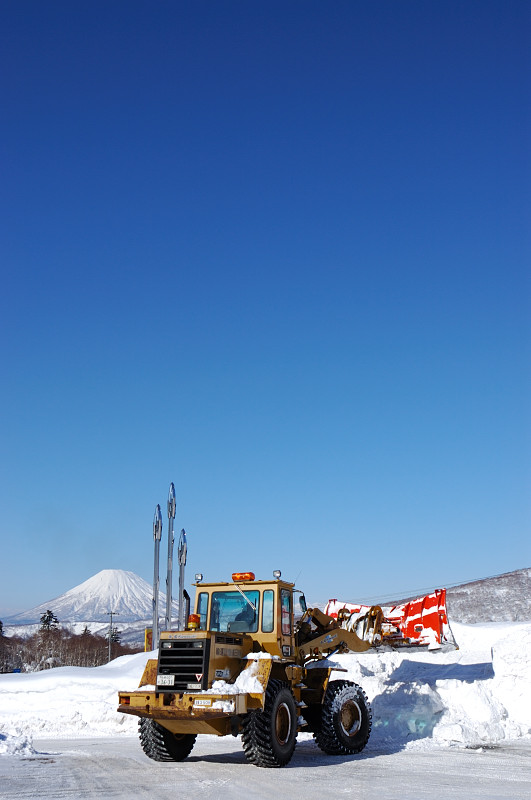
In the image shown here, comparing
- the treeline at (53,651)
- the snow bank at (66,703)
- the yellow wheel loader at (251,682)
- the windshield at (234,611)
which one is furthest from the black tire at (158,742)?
the treeline at (53,651)

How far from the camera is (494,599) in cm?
7775

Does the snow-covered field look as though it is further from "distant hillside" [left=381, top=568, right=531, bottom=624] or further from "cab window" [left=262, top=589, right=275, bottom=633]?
"distant hillside" [left=381, top=568, right=531, bottom=624]

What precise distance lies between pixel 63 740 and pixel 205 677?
7.14 meters

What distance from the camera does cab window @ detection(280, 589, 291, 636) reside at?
13.8 m

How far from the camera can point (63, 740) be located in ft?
57.7

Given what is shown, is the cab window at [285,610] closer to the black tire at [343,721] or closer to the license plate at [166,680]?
the black tire at [343,721]

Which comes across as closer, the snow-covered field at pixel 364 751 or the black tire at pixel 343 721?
the snow-covered field at pixel 364 751

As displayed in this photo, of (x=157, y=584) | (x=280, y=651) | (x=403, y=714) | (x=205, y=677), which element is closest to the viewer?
(x=205, y=677)

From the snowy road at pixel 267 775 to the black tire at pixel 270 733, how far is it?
0.21m

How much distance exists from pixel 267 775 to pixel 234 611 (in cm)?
312

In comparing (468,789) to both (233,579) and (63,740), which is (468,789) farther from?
(63,740)

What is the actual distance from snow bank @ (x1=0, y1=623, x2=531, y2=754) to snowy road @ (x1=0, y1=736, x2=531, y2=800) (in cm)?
150

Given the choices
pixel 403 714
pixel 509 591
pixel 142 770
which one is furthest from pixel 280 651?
pixel 509 591

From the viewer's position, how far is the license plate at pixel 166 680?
1259 centimetres
